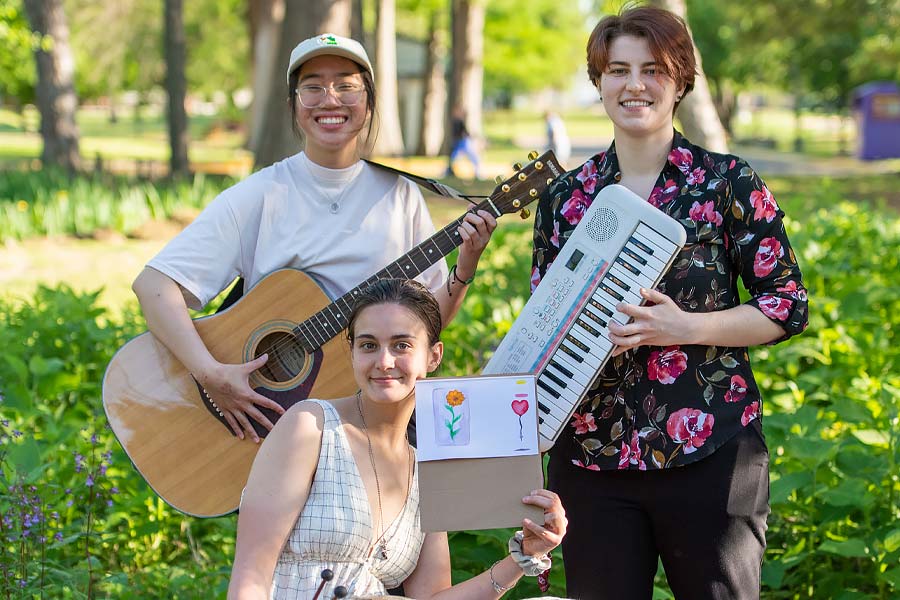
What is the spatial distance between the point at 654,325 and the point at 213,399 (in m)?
1.52

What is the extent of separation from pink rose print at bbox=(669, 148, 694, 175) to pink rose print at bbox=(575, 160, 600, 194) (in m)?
0.19

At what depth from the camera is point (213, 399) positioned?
3.40 m

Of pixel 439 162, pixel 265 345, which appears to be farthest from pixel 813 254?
pixel 439 162

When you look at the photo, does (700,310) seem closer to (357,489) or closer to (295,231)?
(357,489)

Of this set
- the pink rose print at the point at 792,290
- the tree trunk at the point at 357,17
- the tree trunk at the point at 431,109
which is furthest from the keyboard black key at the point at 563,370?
the tree trunk at the point at 431,109

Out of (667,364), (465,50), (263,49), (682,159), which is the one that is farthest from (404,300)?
(465,50)

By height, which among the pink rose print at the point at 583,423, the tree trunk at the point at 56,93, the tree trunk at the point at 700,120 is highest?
the tree trunk at the point at 56,93

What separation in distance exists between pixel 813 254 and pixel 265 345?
14.2 feet

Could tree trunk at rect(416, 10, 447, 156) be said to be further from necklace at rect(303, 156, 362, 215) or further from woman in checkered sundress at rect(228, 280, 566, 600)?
woman in checkered sundress at rect(228, 280, 566, 600)

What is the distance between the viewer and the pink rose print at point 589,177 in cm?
276

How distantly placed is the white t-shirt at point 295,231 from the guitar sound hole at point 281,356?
8.8 inches

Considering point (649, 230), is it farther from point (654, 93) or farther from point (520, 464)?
point (520, 464)

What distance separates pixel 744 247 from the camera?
2619 millimetres

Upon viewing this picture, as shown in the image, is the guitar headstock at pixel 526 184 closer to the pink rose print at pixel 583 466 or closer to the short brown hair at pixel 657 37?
the short brown hair at pixel 657 37
